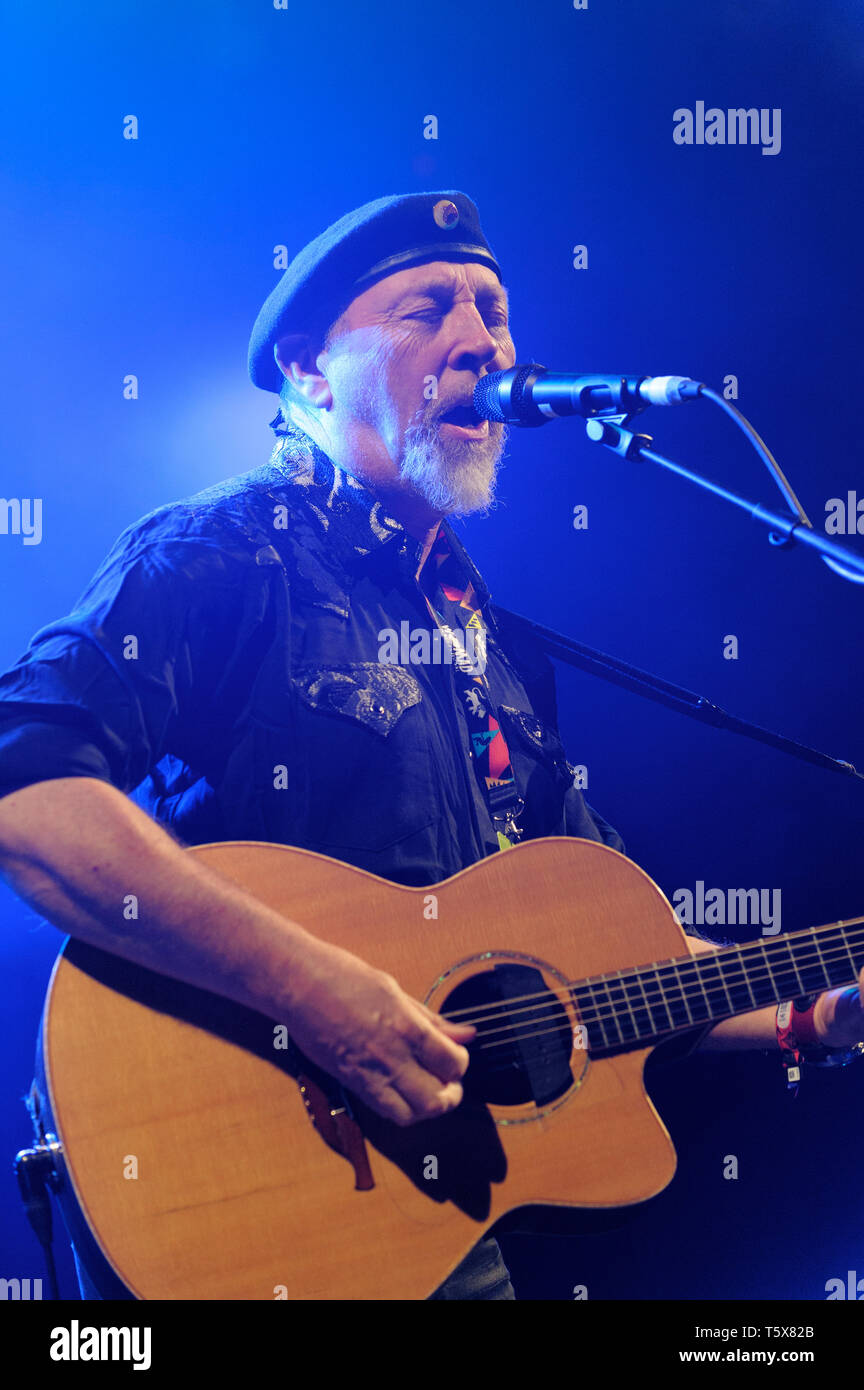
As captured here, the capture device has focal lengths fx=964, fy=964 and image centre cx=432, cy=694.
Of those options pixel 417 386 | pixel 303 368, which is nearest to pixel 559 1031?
pixel 417 386

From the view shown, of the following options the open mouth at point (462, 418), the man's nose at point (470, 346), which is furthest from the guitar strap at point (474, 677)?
the man's nose at point (470, 346)

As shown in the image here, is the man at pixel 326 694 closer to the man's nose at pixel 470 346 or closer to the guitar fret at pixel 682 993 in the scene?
the man's nose at pixel 470 346

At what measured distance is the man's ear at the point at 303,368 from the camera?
2283 mm

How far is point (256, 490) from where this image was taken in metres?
2.05

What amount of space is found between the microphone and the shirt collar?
14.4 inches

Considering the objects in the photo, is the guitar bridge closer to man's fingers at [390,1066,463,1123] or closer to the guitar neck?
man's fingers at [390,1066,463,1123]

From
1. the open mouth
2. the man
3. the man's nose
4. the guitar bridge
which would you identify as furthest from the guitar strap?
the guitar bridge

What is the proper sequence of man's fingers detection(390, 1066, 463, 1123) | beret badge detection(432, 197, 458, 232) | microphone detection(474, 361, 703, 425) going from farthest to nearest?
beret badge detection(432, 197, 458, 232)
microphone detection(474, 361, 703, 425)
man's fingers detection(390, 1066, 463, 1123)

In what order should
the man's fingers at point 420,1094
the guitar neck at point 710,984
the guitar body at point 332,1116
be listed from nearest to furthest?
the guitar body at point 332,1116 → the man's fingers at point 420,1094 → the guitar neck at point 710,984

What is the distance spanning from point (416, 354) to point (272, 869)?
1233mm

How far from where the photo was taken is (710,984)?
1.76 meters

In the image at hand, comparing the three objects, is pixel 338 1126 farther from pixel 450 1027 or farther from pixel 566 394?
pixel 566 394

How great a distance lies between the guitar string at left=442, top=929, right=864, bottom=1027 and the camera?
64.4 inches

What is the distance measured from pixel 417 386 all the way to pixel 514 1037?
1.39 m
